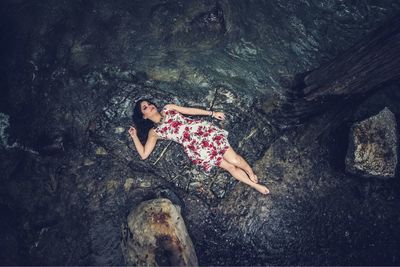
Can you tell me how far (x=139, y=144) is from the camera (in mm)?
5188

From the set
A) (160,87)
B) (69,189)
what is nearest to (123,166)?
(69,189)

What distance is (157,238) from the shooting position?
460cm

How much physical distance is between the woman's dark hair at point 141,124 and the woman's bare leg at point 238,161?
59.9 inches

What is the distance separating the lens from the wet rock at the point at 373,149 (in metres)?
5.23

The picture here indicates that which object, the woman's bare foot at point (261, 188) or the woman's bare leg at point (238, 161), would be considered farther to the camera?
the woman's bare foot at point (261, 188)

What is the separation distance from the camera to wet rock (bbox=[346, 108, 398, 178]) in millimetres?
5227

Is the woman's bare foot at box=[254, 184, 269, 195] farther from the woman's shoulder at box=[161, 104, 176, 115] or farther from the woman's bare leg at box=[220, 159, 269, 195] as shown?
the woman's shoulder at box=[161, 104, 176, 115]

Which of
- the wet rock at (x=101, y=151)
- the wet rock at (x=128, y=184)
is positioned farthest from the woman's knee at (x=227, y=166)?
the wet rock at (x=101, y=151)

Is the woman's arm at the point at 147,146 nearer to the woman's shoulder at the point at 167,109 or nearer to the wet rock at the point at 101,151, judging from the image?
the woman's shoulder at the point at 167,109

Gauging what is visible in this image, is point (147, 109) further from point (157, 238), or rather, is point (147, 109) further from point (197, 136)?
point (157, 238)

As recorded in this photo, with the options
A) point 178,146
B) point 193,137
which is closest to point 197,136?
point 193,137

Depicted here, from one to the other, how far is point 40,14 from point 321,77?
6.01 meters

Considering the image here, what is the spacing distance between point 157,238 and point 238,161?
1.92m

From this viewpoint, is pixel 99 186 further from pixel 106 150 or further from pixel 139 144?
pixel 139 144
